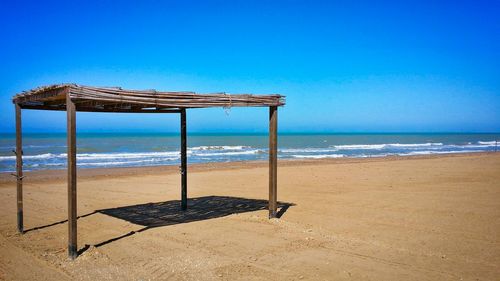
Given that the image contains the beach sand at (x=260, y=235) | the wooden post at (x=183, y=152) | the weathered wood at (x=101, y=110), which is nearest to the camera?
the beach sand at (x=260, y=235)

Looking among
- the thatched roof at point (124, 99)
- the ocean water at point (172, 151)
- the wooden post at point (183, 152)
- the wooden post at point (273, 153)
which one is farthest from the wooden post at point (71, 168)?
the ocean water at point (172, 151)

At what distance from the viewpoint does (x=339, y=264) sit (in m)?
5.36

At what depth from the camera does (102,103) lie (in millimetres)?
6863

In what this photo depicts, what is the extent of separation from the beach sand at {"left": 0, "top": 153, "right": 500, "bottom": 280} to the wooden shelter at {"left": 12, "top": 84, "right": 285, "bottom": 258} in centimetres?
67

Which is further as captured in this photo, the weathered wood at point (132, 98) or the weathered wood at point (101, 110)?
the weathered wood at point (101, 110)

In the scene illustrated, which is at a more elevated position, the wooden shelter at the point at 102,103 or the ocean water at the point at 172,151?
the wooden shelter at the point at 102,103

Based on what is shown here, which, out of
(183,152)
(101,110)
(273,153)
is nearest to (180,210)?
(183,152)

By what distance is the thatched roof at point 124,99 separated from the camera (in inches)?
225

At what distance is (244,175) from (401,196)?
7.48 m

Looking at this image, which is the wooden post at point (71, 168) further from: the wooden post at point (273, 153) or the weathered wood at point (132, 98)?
the wooden post at point (273, 153)

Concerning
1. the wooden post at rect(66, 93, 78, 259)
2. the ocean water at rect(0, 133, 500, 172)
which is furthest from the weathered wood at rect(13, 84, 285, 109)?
the ocean water at rect(0, 133, 500, 172)

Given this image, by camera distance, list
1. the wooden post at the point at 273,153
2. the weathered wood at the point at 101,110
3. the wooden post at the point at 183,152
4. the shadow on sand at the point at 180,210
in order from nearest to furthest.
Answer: the weathered wood at the point at 101,110, the wooden post at the point at 273,153, the shadow on sand at the point at 180,210, the wooden post at the point at 183,152

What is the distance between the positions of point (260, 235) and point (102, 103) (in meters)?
3.63

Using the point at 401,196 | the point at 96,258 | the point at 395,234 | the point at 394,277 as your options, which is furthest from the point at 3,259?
the point at 401,196
